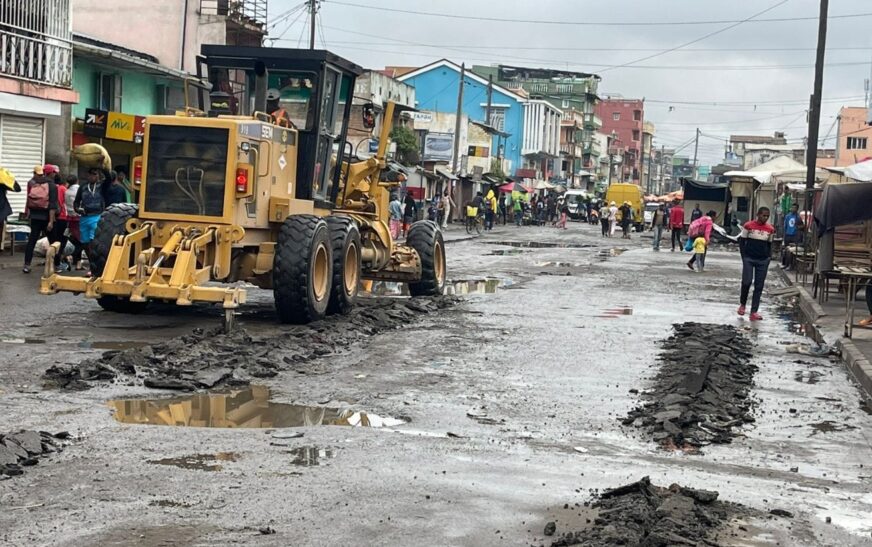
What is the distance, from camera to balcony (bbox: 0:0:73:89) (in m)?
24.7

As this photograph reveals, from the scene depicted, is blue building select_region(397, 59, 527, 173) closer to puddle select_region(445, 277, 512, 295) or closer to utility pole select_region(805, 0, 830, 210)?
utility pole select_region(805, 0, 830, 210)

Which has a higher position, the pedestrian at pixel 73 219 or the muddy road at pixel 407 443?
the pedestrian at pixel 73 219

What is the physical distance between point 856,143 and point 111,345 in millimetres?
107595

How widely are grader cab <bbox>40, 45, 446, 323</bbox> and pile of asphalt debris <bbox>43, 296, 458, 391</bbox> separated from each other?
0.56 metres

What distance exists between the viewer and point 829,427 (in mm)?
9648

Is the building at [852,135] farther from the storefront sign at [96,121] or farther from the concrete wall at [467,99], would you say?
the storefront sign at [96,121]

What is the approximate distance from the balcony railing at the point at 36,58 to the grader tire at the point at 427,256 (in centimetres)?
1024

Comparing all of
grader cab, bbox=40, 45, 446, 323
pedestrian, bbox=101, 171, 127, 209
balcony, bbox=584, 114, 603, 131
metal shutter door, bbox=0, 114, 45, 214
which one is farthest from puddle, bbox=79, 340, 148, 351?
balcony, bbox=584, 114, 603, 131

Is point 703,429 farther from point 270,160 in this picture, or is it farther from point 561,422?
point 270,160

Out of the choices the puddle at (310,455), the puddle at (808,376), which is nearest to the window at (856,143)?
the puddle at (808,376)

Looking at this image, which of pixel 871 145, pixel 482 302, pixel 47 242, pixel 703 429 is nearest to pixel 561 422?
pixel 703 429

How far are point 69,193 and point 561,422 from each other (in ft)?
45.2

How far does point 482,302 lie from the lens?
18719 mm

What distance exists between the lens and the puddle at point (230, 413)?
8.48 metres
